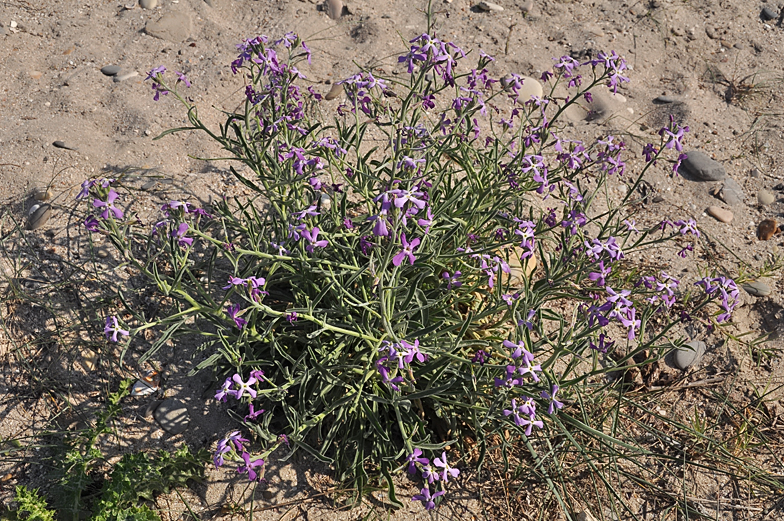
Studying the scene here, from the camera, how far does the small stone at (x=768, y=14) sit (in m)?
6.05

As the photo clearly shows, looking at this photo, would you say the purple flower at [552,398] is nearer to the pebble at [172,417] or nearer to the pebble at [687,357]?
the pebble at [687,357]

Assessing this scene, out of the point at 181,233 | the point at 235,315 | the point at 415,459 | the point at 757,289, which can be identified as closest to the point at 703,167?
the point at 757,289

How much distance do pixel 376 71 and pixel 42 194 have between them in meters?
2.71

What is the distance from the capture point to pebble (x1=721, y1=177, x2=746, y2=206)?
4.75m

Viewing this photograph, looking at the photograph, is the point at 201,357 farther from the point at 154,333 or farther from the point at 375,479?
the point at 375,479

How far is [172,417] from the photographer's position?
3381 mm

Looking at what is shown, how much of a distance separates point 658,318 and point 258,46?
2.96 metres

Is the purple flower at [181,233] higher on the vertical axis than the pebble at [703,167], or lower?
higher

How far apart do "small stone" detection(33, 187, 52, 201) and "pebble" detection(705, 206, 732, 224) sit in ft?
15.2

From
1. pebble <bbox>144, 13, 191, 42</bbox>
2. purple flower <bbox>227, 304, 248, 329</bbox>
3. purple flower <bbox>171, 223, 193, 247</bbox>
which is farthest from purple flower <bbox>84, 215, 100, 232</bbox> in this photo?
pebble <bbox>144, 13, 191, 42</bbox>

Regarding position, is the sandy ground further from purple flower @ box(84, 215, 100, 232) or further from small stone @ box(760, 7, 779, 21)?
purple flower @ box(84, 215, 100, 232)

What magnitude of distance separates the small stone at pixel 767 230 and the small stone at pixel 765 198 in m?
0.22

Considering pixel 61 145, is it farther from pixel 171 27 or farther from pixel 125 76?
pixel 171 27

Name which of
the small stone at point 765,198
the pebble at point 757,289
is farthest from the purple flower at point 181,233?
the small stone at point 765,198
